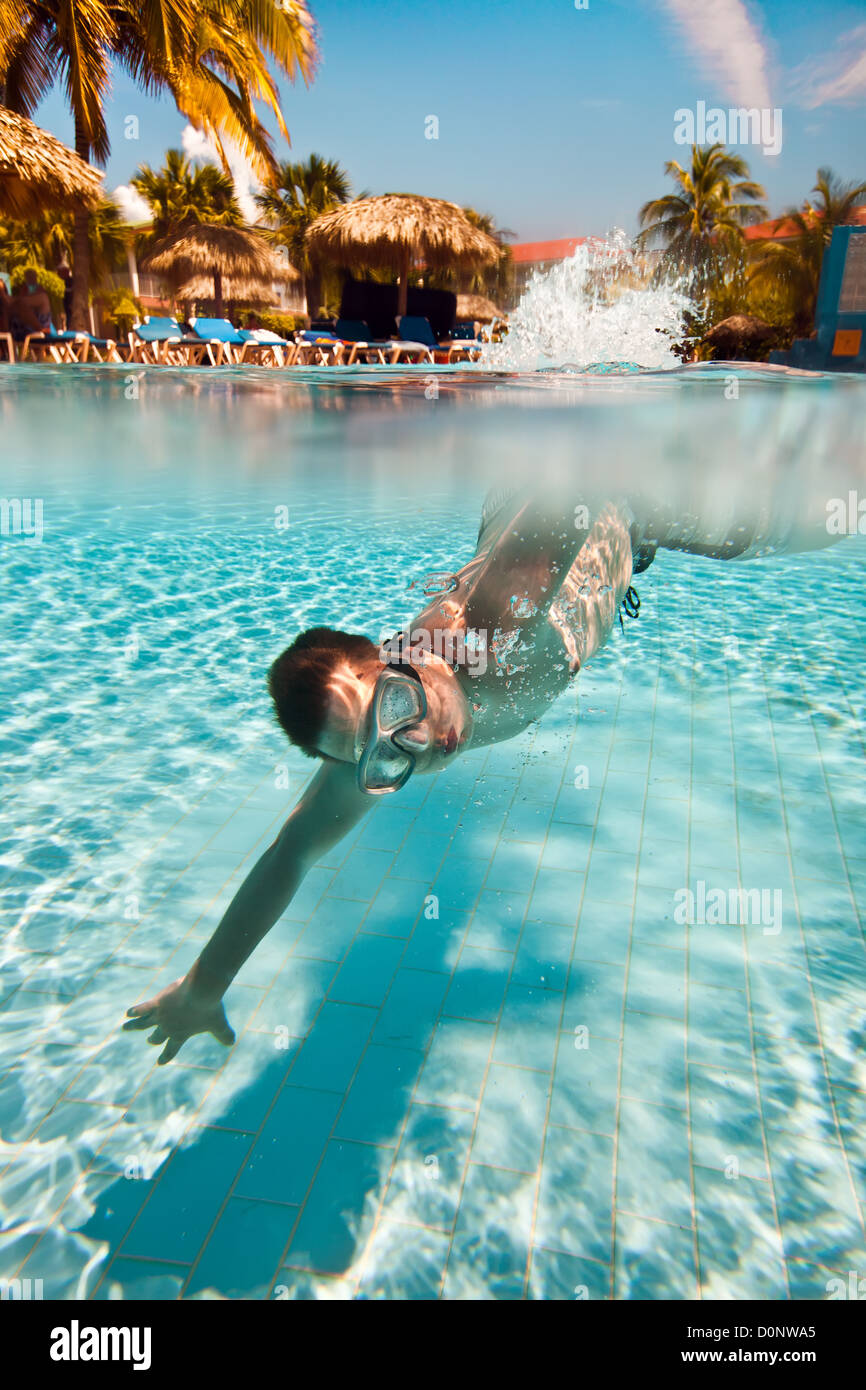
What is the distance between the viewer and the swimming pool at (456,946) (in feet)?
9.07

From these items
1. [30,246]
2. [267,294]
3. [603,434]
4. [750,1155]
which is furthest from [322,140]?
[30,246]

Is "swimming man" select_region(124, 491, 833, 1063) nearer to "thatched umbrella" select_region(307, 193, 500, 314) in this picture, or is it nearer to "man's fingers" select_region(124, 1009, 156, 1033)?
"man's fingers" select_region(124, 1009, 156, 1033)

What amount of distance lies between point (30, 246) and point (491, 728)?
4597 centimetres

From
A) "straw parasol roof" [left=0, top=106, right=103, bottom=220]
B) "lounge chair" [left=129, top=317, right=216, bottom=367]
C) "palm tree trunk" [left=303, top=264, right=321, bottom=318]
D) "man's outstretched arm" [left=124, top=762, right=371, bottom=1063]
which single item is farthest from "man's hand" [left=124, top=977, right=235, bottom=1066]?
"palm tree trunk" [left=303, top=264, right=321, bottom=318]

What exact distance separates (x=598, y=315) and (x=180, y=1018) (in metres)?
5.71

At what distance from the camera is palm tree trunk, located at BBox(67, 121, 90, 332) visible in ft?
46.5

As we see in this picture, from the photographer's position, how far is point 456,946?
399 centimetres

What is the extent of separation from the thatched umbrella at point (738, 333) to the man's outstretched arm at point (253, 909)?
35.2ft

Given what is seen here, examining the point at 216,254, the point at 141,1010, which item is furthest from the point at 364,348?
the point at 141,1010

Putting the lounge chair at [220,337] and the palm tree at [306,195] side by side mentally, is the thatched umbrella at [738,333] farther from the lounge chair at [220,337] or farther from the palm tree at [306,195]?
the palm tree at [306,195]

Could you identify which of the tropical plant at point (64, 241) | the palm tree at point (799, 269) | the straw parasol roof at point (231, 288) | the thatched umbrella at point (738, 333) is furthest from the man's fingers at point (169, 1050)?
the tropical plant at point (64, 241)

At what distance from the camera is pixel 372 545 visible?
13227 millimetres
